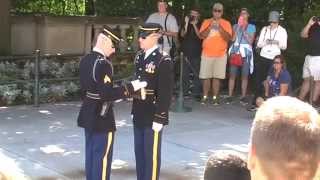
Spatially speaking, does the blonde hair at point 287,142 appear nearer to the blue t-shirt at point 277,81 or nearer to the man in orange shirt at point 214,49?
the blue t-shirt at point 277,81

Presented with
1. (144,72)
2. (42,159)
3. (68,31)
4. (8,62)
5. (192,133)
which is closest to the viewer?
(144,72)

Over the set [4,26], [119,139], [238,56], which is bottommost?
[119,139]

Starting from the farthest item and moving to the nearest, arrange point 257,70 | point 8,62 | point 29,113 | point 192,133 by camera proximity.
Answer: point 8,62, point 257,70, point 29,113, point 192,133

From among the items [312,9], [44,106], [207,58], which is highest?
[312,9]

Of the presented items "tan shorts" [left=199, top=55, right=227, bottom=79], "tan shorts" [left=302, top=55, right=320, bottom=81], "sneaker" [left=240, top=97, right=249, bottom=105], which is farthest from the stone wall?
"tan shorts" [left=302, top=55, right=320, bottom=81]

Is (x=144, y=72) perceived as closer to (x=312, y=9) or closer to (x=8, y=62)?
(x=8, y=62)

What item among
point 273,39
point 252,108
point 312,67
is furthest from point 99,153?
point 312,67

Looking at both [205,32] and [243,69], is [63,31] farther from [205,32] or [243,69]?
[243,69]

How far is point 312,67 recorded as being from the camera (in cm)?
1088

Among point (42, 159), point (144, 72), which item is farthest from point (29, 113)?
point (144, 72)

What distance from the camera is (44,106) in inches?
412

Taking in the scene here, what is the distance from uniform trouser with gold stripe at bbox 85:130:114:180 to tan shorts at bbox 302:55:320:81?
20.4ft

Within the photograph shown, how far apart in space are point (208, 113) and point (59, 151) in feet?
10.9

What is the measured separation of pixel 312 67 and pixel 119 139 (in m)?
4.05
